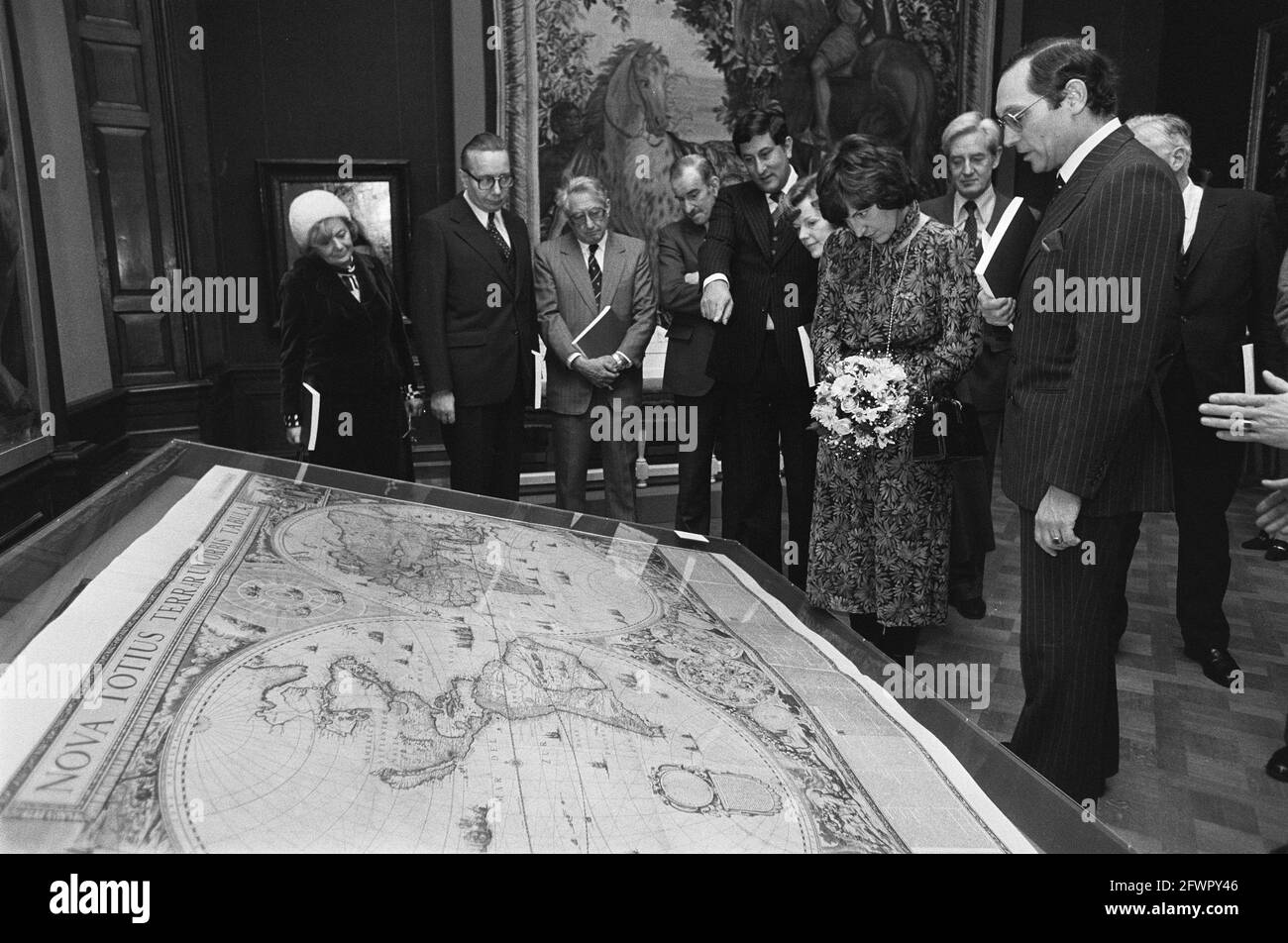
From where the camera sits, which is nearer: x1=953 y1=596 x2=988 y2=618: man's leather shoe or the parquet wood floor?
the parquet wood floor

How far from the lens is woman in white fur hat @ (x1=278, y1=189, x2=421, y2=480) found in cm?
408

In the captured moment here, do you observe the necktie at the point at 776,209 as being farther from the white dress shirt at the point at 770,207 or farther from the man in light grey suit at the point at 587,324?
the man in light grey suit at the point at 587,324

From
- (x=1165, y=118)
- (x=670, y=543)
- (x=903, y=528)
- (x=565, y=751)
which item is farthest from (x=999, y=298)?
(x=565, y=751)

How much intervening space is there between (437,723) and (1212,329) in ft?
12.1

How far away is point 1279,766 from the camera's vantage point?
321cm

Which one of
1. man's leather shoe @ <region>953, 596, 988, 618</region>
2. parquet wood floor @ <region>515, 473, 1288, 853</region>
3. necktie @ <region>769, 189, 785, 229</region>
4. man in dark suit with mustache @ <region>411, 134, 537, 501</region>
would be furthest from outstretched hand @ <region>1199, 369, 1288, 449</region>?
A: man in dark suit with mustache @ <region>411, 134, 537, 501</region>

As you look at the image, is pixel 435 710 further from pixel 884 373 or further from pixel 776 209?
pixel 776 209

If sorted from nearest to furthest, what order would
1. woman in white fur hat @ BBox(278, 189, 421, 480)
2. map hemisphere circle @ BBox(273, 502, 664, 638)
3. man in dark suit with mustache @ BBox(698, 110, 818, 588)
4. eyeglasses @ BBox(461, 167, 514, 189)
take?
map hemisphere circle @ BBox(273, 502, 664, 638) < woman in white fur hat @ BBox(278, 189, 421, 480) < man in dark suit with mustache @ BBox(698, 110, 818, 588) < eyeglasses @ BBox(461, 167, 514, 189)

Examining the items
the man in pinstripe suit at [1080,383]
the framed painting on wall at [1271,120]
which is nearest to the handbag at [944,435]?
the man in pinstripe suit at [1080,383]

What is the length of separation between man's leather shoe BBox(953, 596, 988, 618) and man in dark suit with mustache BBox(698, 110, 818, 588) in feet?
3.09

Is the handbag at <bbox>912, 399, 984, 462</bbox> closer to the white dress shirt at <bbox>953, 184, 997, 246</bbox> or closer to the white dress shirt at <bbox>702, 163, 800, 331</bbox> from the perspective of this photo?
the white dress shirt at <bbox>702, 163, 800, 331</bbox>

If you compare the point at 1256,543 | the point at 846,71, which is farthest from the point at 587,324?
the point at 846,71

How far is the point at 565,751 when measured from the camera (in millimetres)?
1468

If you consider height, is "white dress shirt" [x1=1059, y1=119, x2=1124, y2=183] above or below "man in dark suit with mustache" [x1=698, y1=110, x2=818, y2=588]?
above
